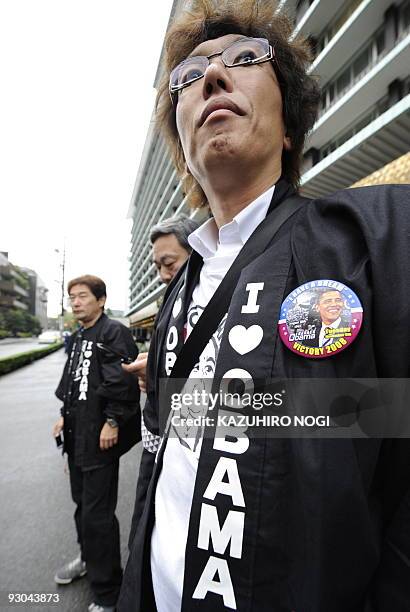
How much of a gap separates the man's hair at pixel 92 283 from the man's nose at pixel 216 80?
228cm

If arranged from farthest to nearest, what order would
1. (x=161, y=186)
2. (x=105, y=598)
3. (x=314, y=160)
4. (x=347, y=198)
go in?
(x=161, y=186) → (x=314, y=160) → (x=105, y=598) → (x=347, y=198)

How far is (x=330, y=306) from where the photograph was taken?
631 millimetres

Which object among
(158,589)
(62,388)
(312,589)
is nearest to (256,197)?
(312,589)

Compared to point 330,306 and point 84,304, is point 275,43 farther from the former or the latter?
point 84,304

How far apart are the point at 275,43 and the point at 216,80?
0.51 meters

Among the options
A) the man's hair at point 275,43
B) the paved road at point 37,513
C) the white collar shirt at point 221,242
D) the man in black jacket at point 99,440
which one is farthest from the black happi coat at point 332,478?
the paved road at point 37,513

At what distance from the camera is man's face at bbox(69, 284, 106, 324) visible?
2896 millimetres

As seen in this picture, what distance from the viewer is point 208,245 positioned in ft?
4.05

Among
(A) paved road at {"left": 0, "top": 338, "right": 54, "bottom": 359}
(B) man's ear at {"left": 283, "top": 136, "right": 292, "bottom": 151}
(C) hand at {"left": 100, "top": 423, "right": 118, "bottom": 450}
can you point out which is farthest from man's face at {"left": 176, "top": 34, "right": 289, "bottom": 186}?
(A) paved road at {"left": 0, "top": 338, "right": 54, "bottom": 359}

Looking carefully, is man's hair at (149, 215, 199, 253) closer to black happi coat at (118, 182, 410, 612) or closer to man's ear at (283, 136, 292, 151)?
man's ear at (283, 136, 292, 151)

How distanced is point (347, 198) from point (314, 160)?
55.2 ft

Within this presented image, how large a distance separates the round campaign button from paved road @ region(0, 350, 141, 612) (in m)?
2.72

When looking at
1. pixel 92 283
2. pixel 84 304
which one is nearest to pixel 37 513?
pixel 84 304

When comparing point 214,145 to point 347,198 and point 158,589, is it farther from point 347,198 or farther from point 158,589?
point 158,589
